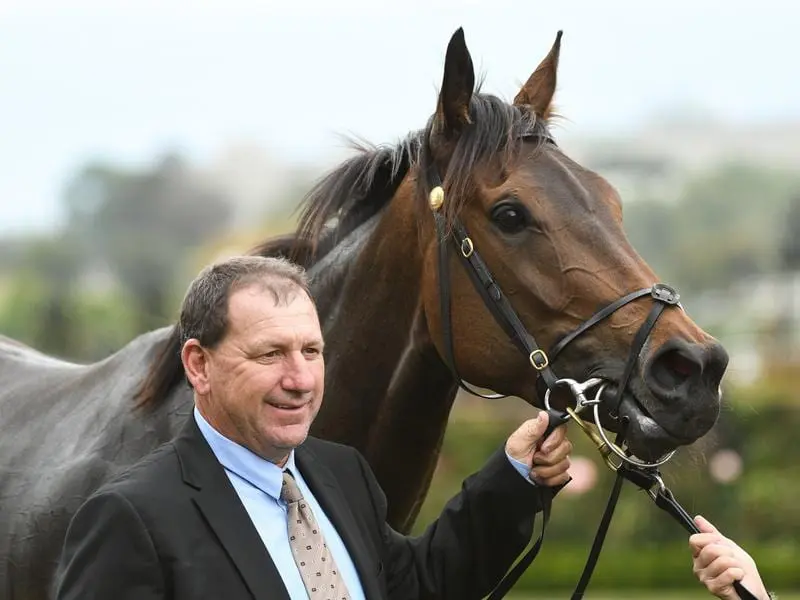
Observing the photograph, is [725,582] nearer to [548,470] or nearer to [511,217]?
[548,470]

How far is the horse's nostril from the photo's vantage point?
10.2 ft

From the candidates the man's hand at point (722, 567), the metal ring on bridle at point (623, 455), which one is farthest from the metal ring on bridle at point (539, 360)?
the man's hand at point (722, 567)

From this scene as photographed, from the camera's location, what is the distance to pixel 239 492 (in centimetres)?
271

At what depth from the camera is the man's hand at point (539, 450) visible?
311cm

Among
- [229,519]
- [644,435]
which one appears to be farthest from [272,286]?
[644,435]

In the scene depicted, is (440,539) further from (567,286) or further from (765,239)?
(765,239)

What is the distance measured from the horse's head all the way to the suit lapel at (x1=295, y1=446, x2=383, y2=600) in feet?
2.38

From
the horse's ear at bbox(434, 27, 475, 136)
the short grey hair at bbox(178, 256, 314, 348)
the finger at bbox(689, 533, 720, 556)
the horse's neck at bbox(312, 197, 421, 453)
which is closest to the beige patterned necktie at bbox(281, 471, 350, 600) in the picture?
the short grey hair at bbox(178, 256, 314, 348)

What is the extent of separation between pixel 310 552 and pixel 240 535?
0.57 feet

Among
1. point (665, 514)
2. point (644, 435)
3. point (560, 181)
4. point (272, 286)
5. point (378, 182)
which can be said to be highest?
point (560, 181)

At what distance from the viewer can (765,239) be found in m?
96.5

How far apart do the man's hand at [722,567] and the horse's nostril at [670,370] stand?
1.32 ft

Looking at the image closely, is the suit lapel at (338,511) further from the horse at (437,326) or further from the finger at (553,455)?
the horse at (437,326)

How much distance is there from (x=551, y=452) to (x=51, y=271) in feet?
317
